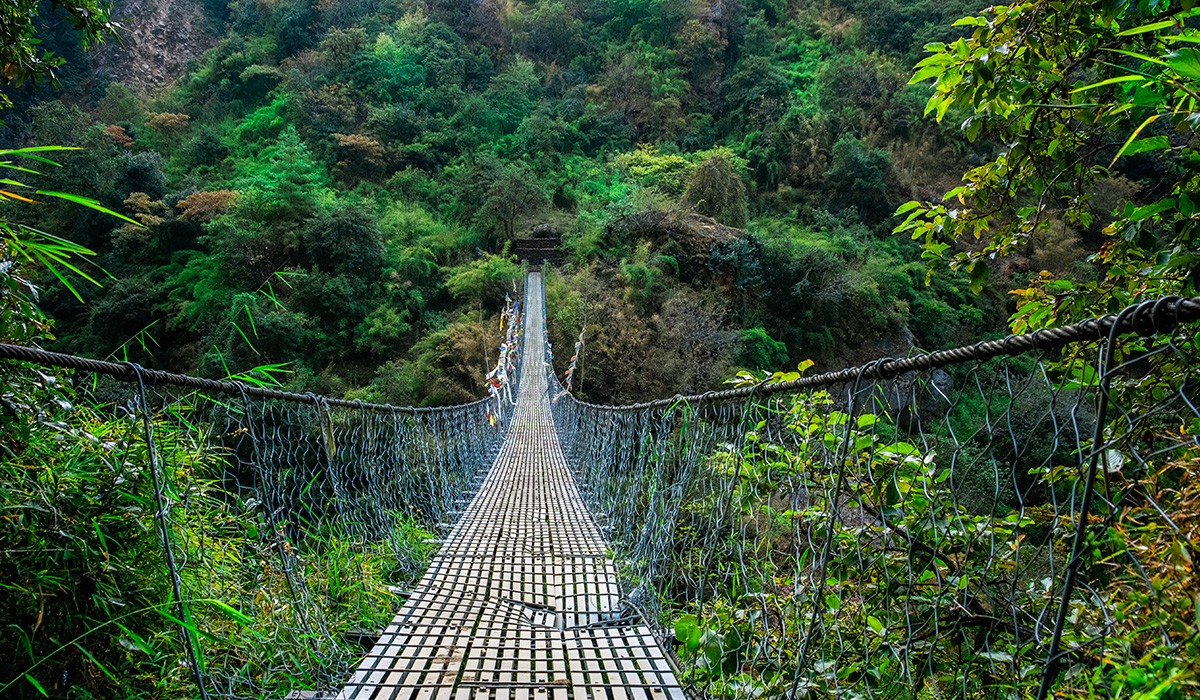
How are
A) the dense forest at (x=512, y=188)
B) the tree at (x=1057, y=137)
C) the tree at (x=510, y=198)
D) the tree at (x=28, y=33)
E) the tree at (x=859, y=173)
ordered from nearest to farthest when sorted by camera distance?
the tree at (x=1057, y=137), the tree at (x=28, y=33), the dense forest at (x=512, y=188), the tree at (x=510, y=198), the tree at (x=859, y=173)

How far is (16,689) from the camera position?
0.77m

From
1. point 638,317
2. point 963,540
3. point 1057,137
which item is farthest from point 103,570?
point 638,317

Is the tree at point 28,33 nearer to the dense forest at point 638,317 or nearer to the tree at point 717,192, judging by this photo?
the dense forest at point 638,317

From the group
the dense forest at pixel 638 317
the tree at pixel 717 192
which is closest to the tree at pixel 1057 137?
the dense forest at pixel 638 317

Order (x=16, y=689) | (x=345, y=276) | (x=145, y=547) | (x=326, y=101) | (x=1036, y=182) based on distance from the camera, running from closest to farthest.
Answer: (x=16, y=689) < (x=145, y=547) < (x=1036, y=182) < (x=345, y=276) < (x=326, y=101)

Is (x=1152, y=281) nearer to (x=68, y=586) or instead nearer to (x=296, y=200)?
(x=68, y=586)

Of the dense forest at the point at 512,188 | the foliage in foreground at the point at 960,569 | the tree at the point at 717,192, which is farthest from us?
the tree at the point at 717,192

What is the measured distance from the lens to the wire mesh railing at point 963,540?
47 cm

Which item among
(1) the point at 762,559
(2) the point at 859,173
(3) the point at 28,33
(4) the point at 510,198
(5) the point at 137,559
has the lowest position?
(1) the point at 762,559

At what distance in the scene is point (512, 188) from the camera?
42.0 feet

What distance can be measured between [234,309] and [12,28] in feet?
30.2

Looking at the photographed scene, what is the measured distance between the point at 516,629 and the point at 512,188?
12.3m

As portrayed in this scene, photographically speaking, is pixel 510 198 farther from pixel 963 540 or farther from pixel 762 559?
pixel 963 540

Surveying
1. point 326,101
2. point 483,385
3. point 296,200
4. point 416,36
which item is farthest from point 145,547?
point 416,36
